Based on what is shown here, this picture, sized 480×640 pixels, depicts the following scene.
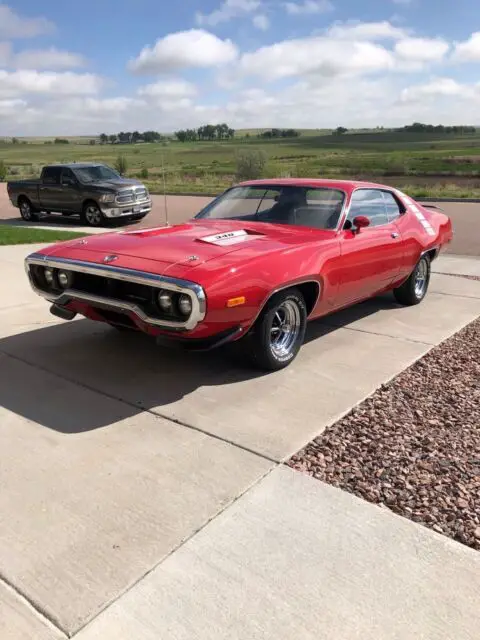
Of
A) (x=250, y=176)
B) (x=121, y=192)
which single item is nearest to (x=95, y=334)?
(x=121, y=192)

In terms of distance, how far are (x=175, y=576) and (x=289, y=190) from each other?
13.1 feet

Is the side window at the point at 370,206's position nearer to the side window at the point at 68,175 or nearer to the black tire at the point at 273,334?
the black tire at the point at 273,334

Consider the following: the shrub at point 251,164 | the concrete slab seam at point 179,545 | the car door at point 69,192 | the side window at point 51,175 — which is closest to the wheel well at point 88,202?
the car door at point 69,192

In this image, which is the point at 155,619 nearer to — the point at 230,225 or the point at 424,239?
the point at 230,225

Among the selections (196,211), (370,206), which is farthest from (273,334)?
(196,211)

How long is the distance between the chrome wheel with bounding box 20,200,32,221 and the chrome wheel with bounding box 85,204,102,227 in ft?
8.18

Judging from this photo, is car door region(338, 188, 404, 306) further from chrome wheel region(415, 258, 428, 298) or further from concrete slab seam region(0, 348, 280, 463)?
concrete slab seam region(0, 348, 280, 463)

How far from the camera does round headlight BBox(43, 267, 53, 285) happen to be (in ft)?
15.2

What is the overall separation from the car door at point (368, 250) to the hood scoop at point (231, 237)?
781 mm

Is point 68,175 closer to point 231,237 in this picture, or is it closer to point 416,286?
point 416,286

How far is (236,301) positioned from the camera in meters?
3.93

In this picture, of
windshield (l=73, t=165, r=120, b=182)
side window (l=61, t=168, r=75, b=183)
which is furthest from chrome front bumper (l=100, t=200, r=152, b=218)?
side window (l=61, t=168, r=75, b=183)

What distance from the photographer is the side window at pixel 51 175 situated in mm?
16109

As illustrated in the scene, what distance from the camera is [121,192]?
15172mm
